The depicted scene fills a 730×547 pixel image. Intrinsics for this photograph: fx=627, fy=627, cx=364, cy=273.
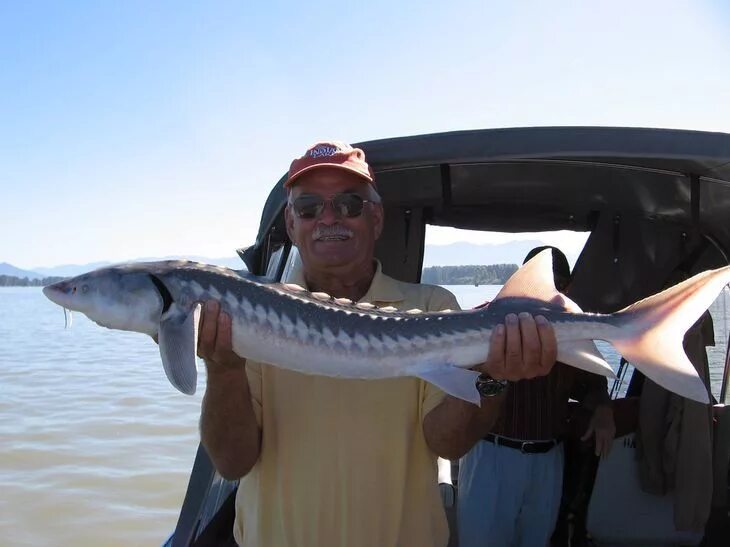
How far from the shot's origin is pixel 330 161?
7.94 feet

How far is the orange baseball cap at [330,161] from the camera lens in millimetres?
2422

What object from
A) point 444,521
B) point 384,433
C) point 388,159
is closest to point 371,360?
point 384,433

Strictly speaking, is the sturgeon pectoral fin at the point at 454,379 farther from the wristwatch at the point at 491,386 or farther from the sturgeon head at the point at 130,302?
the sturgeon head at the point at 130,302

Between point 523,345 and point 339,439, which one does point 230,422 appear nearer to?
point 339,439

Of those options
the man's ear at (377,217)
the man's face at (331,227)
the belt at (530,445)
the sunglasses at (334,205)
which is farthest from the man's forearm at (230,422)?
the belt at (530,445)

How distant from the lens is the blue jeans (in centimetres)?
357

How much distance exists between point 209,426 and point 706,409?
284 cm

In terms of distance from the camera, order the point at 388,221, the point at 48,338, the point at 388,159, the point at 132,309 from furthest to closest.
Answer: the point at 48,338 → the point at 388,221 → the point at 388,159 → the point at 132,309

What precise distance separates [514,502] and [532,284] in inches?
74.1

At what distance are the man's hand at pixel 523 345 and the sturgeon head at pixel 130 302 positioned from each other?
100cm

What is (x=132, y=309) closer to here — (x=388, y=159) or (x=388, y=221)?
(x=388, y=159)

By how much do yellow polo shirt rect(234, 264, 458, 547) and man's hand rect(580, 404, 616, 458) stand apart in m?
1.94

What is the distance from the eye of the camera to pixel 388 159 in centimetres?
277

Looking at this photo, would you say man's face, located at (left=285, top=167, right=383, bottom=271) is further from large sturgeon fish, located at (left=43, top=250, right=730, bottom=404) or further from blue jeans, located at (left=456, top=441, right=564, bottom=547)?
blue jeans, located at (left=456, top=441, right=564, bottom=547)
